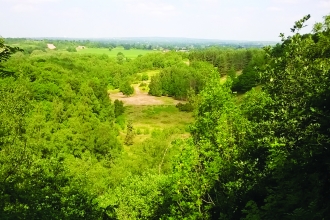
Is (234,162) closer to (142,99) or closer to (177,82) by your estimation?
(142,99)

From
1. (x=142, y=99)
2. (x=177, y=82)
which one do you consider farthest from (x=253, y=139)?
(x=177, y=82)

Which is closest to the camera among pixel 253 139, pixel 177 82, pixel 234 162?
pixel 234 162

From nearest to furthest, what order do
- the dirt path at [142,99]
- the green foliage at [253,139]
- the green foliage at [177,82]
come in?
1. the green foliage at [253,139]
2. the dirt path at [142,99]
3. the green foliage at [177,82]

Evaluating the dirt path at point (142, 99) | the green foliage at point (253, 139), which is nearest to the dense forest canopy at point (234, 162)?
the green foliage at point (253, 139)

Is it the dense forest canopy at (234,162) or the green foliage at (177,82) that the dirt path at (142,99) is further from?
the dense forest canopy at (234,162)

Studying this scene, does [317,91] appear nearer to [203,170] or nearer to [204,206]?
[203,170]

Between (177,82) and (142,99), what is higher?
(177,82)

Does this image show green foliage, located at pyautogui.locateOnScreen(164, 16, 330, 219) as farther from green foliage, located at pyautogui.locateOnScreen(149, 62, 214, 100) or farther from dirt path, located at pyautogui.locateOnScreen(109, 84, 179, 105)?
green foliage, located at pyautogui.locateOnScreen(149, 62, 214, 100)

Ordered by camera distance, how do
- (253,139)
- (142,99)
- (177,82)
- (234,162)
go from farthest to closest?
1. (177,82)
2. (142,99)
3. (253,139)
4. (234,162)
